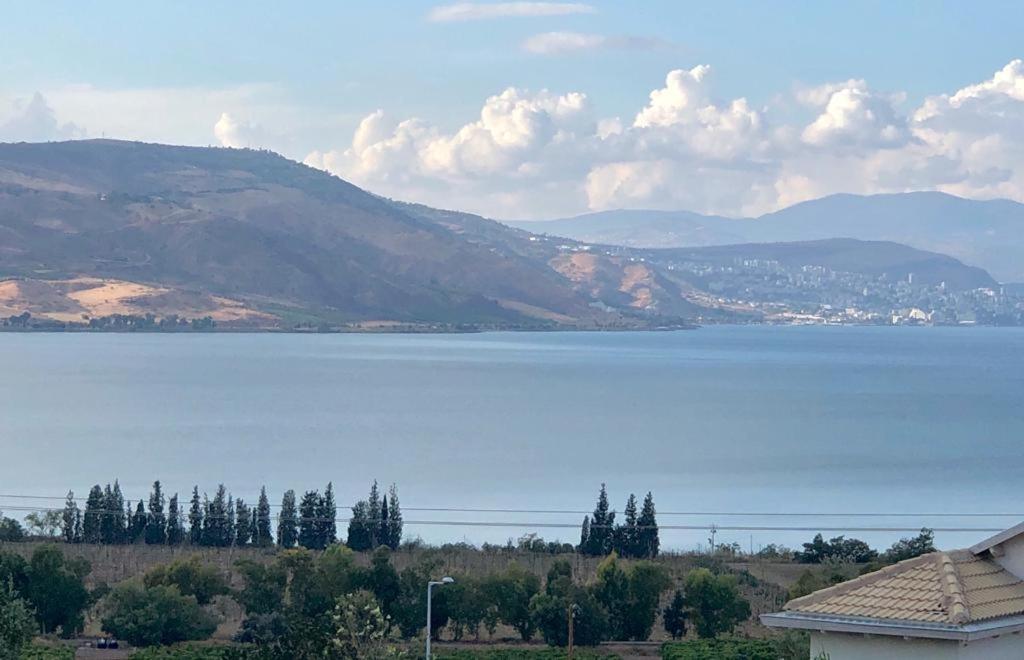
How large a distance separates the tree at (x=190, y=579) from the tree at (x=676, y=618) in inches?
353

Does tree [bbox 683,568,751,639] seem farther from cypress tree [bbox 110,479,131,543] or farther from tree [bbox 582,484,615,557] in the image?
cypress tree [bbox 110,479,131,543]

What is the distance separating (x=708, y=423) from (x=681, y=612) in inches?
2335

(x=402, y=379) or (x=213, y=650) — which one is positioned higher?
(x=402, y=379)

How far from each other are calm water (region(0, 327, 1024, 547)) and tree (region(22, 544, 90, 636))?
1853 centimetres

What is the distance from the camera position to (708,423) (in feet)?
292

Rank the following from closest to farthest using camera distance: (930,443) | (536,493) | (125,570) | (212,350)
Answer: (125,570) → (536,493) → (930,443) → (212,350)

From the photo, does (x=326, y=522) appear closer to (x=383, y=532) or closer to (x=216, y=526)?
(x=383, y=532)

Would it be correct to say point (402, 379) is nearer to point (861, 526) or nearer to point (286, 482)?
point (286, 482)

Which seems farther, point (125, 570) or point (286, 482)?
point (286, 482)

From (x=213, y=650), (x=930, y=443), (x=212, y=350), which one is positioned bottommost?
(x=213, y=650)

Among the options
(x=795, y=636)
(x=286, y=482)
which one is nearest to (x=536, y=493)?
(x=286, y=482)

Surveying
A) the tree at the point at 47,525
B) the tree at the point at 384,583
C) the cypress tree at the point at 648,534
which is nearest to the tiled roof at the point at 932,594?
the tree at the point at 384,583

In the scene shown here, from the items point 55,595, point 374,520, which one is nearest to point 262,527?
point 374,520

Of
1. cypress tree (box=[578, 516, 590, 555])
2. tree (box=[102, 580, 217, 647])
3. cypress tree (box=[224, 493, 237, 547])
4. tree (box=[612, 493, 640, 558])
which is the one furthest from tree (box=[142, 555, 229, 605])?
tree (box=[612, 493, 640, 558])
